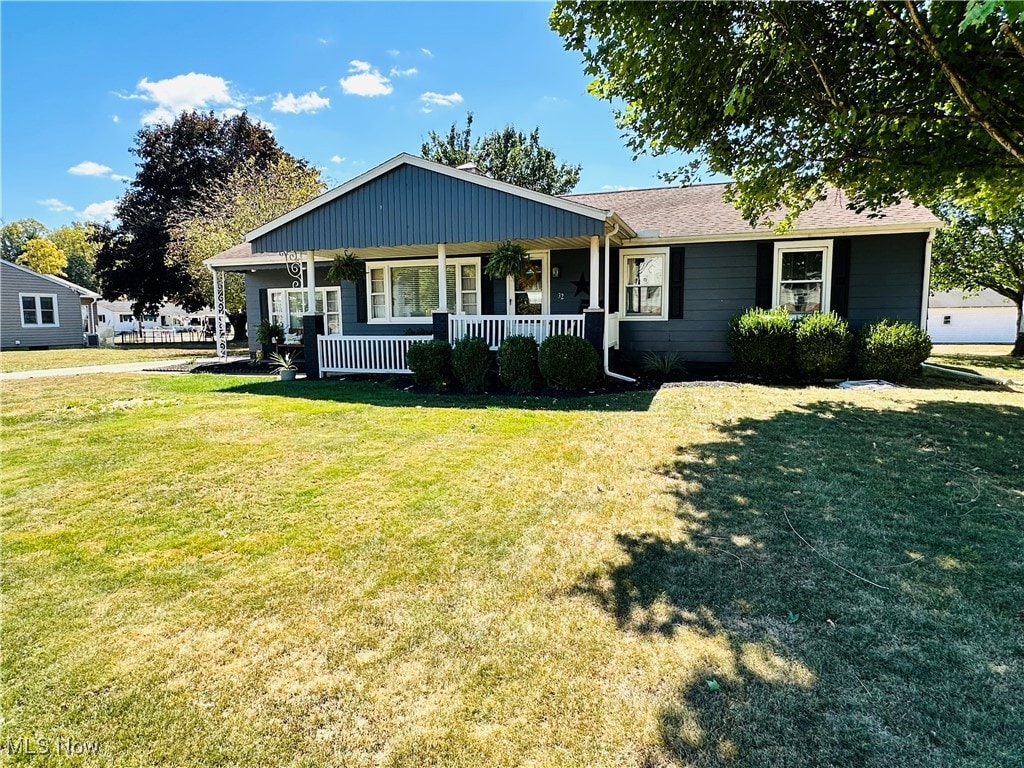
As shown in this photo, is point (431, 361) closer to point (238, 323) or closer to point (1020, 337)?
point (1020, 337)

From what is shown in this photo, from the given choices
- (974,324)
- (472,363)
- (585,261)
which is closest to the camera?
(472,363)

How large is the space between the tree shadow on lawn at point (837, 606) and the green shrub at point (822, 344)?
431 cm

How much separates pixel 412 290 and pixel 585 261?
14.2 feet

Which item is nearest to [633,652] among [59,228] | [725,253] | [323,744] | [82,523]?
[323,744]

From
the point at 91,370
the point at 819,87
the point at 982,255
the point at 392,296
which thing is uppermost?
the point at 819,87

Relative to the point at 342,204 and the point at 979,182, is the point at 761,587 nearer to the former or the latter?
the point at 979,182

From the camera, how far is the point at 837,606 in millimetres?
2637

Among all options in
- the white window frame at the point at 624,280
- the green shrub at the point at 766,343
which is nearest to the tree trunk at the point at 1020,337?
the green shrub at the point at 766,343

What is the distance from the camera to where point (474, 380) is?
29.7ft

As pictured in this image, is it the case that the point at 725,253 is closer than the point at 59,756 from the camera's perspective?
No

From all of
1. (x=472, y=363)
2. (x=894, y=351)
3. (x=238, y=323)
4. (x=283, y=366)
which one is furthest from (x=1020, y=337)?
(x=238, y=323)

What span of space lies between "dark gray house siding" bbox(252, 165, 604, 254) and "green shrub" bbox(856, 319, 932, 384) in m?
5.18

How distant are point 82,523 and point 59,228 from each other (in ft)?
271

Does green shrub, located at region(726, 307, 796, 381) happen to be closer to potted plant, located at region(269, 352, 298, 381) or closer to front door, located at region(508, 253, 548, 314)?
front door, located at region(508, 253, 548, 314)
